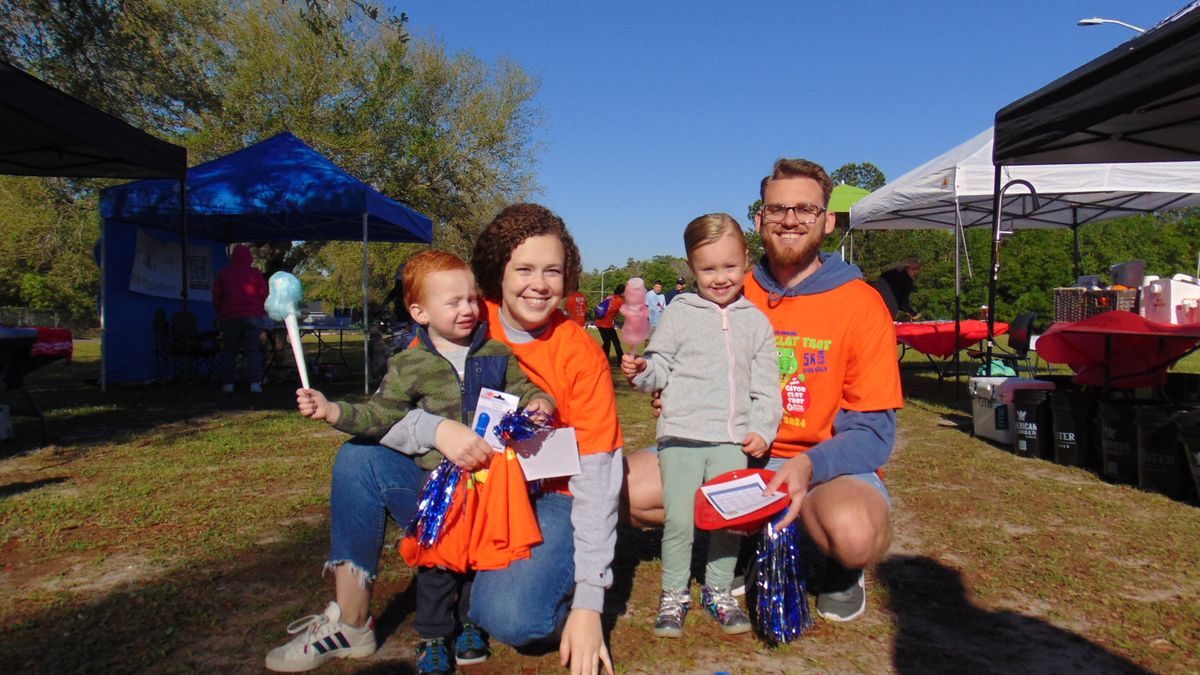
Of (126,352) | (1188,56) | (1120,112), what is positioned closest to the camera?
(1188,56)

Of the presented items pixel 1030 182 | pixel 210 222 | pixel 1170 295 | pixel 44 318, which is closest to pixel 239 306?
pixel 210 222

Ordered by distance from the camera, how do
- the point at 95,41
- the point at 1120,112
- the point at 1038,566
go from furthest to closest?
1. the point at 95,41
2. the point at 1120,112
3. the point at 1038,566

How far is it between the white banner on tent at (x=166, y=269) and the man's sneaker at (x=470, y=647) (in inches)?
396

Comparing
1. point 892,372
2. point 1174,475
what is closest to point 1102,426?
point 1174,475

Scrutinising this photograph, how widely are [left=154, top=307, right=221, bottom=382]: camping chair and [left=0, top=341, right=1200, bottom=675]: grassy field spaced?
3569 millimetres

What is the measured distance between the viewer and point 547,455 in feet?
7.27

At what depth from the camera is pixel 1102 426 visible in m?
5.06

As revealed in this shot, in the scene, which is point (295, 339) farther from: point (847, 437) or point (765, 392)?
point (847, 437)

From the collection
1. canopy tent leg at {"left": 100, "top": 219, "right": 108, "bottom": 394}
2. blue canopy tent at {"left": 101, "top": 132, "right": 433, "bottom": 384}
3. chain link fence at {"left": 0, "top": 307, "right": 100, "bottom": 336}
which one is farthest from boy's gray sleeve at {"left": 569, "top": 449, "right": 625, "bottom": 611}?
chain link fence at {"left": 0, "top": 307, "right": 100, "bottom": 336}

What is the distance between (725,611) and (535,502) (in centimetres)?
87

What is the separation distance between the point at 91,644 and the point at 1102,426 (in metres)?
5.83

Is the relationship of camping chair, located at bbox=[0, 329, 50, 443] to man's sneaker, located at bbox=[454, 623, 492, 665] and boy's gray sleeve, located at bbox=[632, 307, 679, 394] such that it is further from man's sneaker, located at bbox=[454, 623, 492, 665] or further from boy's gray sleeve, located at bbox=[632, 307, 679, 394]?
boy's gray sleeve, located at bbox=[632, 307, 679, 394]

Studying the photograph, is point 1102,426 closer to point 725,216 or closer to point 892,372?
point 892,372

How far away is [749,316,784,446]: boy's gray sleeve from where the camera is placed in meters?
2.62
